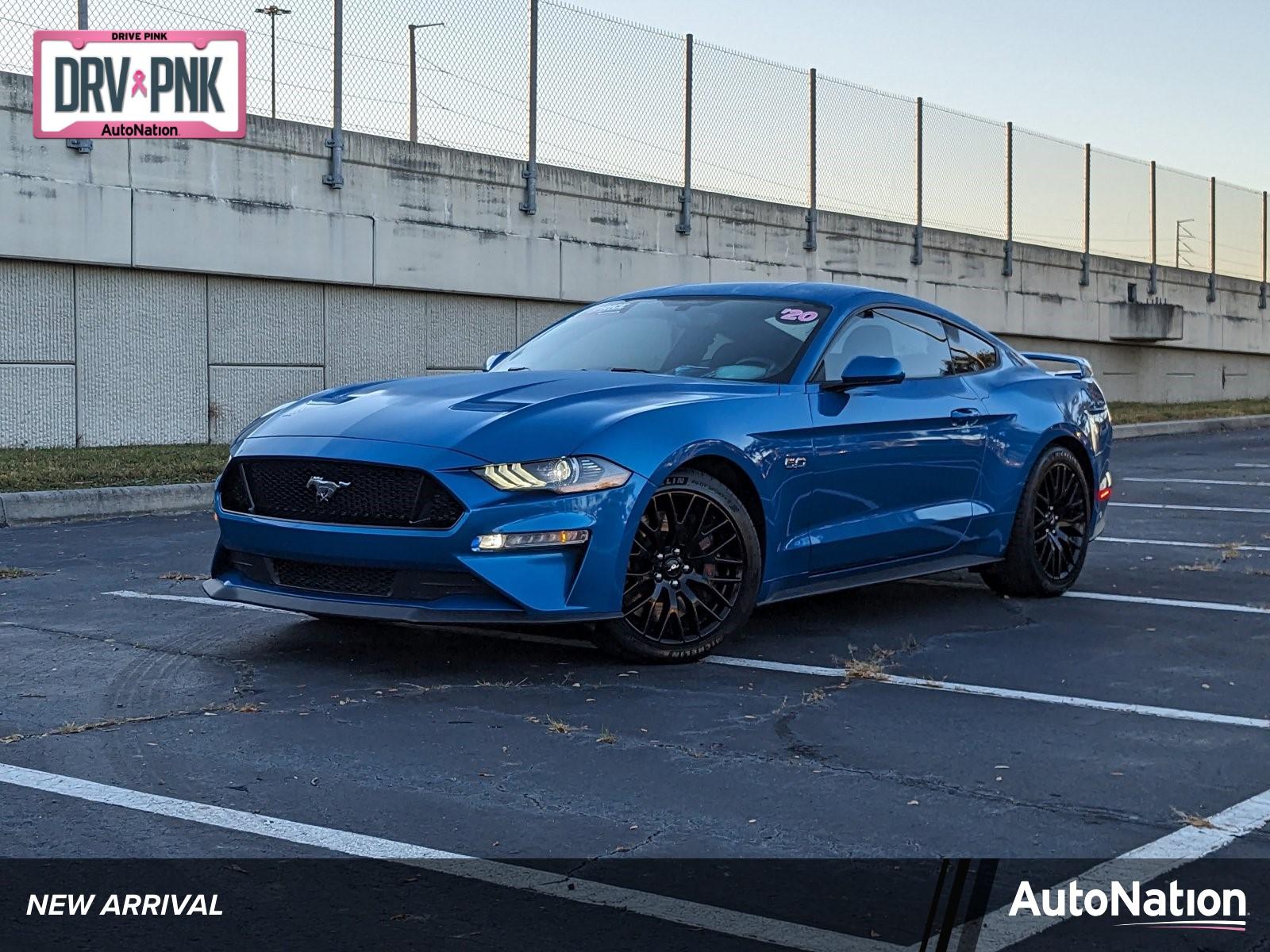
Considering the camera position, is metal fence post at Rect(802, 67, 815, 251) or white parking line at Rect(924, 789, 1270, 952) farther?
metal fence post at Rect(802, 67, 815, 251)

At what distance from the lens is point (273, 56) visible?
53.2ft

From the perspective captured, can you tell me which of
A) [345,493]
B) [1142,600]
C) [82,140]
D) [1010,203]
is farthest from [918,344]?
[1010,203]

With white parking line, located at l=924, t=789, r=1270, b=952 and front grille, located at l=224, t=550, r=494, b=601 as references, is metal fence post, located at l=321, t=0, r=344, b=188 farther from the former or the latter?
white parking line, located at l=924, t=789, r=1270, b=952

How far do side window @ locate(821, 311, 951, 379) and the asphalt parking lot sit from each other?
1.09m

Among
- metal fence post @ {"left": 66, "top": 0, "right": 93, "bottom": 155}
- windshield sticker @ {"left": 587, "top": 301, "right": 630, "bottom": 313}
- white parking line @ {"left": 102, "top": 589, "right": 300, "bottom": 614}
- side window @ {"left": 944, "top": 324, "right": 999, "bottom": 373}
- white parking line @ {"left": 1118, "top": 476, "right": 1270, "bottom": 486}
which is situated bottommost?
white parking line @ {"left": 102, "top": 589, "right": 300, "bottom": 614}

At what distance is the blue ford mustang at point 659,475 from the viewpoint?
217 inches

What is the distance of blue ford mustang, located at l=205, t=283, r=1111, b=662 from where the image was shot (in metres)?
5.50

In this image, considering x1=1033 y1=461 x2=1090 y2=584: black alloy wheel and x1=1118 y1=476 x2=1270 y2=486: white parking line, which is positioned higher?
x1=1033 y1=461 x2=1090 y2=584: black alloy wheel

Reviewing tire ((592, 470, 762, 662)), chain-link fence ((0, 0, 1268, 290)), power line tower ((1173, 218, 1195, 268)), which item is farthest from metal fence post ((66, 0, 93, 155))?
power line tower ((1173, 218, 1195, 268))

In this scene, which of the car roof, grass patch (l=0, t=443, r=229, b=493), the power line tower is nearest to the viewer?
the car roof

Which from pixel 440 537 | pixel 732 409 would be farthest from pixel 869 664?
pixel 440 537

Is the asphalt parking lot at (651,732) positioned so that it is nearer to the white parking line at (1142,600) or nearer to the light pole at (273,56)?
the white parking line at (1142,600)

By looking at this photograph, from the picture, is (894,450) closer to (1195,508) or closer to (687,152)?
(1195,508)

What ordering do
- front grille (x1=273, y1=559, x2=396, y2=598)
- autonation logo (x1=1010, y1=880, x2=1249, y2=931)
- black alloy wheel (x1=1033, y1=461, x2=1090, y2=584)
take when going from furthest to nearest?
black alloy wheel (x1=1033, y1=461, x2=1090, y2=584)
front grille (x1=273, y1=559, x2=396, y2=598)
autonation logo (x1=1010, y1=880, x2=1249, y2=931)
